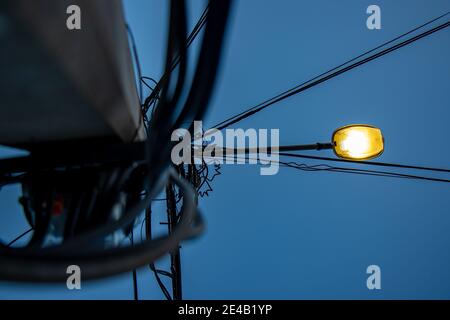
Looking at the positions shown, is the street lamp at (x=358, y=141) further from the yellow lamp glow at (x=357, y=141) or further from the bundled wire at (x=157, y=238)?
the bundled wire at (x=157, y=238)

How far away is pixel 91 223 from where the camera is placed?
672 mm

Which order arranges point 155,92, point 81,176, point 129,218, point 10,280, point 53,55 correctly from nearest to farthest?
point 10,280
point 53,55
point 129,218
point 81,176
point 155,92

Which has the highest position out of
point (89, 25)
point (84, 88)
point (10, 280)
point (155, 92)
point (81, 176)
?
point (155, 92)

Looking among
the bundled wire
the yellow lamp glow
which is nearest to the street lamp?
the yellow lamp glow

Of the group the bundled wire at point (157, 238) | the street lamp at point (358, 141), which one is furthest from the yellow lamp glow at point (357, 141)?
the bundled wire at point (157, 238)

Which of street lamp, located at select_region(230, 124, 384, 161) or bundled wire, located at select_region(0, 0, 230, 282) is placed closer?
bundled wire, located at select_region(0, 0, 230, 282)

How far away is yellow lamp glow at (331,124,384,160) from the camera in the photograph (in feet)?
5.03

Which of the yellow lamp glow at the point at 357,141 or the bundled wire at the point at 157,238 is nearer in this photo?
the bundled wire at the point at 157,238

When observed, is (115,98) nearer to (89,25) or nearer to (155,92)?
(89,25)

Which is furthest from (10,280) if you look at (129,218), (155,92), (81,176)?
(155,92)

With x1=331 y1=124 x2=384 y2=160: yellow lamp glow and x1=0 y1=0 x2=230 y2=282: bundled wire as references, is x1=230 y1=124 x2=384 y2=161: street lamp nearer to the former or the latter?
x1=331 y1=124 x2=384 y2=160: yellow lamp glow

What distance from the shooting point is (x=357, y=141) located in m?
1.54

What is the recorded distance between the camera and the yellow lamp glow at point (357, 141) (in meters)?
1.53
